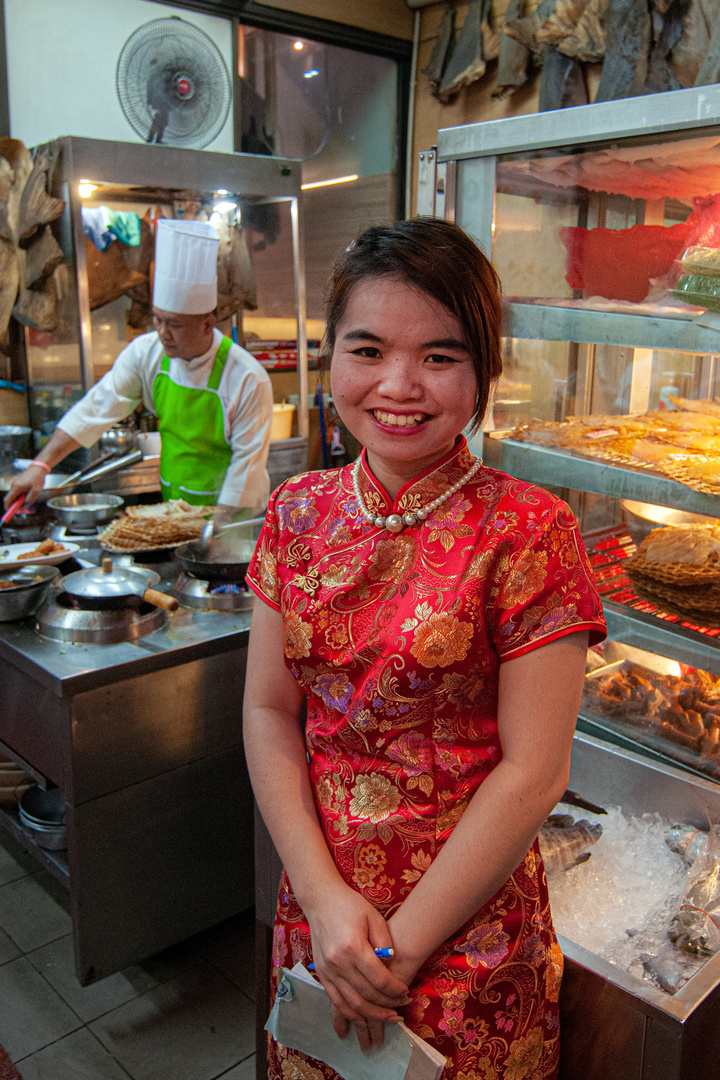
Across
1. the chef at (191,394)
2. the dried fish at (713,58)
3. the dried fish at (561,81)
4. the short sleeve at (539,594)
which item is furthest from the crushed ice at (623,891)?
the dried fish at (561,81)

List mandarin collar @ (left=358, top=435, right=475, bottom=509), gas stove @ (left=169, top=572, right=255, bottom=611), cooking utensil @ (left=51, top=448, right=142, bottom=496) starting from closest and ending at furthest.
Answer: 1. mandarin collar @ (left=358, top=435, right=475, bottom=509)
2. gas stove @ (left=169, top=572, right=255, bottom=611)
3. cooking utensil @ (left=51, top=448, right=142, bottom=496)

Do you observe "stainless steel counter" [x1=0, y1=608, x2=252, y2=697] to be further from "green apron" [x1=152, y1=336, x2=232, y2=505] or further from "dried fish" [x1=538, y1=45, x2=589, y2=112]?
"dried fish" [x1=538, y1=45, x2=589, y2=112]

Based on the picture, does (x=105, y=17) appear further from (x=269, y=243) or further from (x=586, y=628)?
(x=586, y=628)

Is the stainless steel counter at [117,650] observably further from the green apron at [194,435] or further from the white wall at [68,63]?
the white wall at [68,63]

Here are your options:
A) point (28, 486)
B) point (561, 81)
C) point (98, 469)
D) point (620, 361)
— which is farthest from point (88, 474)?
point (561, 81)

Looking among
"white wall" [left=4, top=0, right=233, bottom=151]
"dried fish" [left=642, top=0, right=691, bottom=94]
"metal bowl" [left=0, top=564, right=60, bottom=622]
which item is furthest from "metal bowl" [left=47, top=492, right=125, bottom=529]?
"dried fish" [left=642, top=0, right=691, bottom=94]

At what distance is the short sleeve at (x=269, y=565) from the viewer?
1.21 metres

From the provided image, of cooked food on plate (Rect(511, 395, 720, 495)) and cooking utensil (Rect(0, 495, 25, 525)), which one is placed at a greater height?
cooked food on plate (Rect(511, 395, 720, 495))

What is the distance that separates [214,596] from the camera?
2.41 metres

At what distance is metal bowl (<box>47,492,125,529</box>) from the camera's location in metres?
3.00

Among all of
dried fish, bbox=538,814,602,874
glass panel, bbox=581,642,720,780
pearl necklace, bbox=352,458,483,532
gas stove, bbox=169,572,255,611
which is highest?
pearl necklace, bbox=352,458,483,532

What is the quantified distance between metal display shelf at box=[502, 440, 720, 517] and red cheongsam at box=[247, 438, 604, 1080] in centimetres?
66

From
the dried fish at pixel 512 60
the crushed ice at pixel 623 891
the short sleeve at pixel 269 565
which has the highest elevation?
the dried fish at pixel 512 60

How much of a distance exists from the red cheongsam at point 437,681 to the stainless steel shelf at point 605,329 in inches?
25.0
